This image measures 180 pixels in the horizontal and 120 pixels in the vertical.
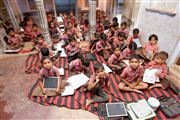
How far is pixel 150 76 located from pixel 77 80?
1316 millimetres

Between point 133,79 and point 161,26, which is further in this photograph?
point 161,26

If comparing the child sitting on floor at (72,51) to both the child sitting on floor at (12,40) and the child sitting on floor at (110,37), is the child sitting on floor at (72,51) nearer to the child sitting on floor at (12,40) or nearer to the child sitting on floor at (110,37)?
the child sitting on floor at (110,37)

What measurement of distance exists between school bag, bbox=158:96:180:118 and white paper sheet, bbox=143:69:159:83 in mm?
380

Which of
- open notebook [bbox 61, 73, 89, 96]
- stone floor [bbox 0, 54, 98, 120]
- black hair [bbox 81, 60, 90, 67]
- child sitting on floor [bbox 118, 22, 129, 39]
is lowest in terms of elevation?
stone floor [bbox 0, 54, 98, 120]

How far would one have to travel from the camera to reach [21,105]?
1.79m

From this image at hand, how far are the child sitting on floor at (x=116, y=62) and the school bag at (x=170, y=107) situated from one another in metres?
0.92

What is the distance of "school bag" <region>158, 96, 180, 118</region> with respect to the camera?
1.59 meters

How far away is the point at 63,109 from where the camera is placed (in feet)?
5.70

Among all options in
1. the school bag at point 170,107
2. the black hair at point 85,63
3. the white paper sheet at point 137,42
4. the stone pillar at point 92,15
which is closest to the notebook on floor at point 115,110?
the school bag at point 170,107

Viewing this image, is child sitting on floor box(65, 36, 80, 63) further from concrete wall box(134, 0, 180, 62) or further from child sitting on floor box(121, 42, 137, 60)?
concrete wall box(134, 0, 180, 62)

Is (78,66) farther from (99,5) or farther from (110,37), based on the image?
(99,5)

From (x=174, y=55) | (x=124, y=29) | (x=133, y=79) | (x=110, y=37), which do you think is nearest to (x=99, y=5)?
(x=124, y=29)

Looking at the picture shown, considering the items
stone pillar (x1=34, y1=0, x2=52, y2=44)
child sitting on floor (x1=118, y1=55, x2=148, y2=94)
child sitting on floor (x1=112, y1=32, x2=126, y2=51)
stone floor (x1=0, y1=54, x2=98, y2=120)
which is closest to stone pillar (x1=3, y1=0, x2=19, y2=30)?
stone pillar (x1=34, y1=0, x2=52, y2=44)

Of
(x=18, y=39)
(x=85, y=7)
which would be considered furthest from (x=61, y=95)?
(x=85, y=7)
